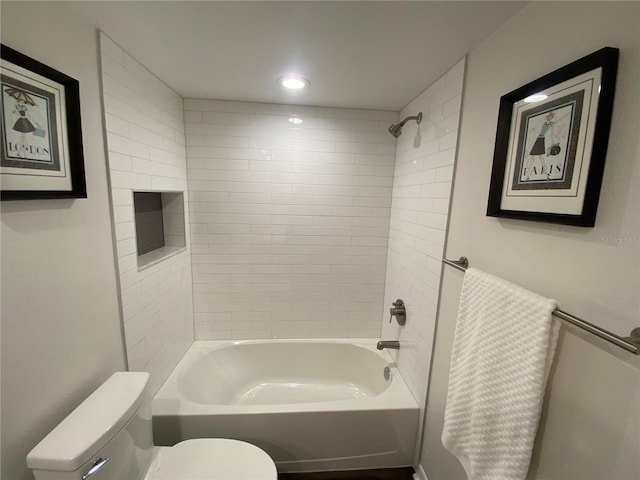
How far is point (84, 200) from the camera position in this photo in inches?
41.1

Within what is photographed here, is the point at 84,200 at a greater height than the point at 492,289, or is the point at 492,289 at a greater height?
the point at 84,200

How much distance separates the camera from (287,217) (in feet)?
7.10

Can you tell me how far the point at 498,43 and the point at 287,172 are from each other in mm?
1445

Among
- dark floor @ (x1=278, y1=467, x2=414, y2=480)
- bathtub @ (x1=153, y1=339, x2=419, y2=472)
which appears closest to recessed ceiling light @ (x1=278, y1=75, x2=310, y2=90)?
bathtub @ (x1=153, y1=339, x2=419, y2=472)

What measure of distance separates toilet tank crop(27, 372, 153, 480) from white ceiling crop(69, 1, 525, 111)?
145 cm

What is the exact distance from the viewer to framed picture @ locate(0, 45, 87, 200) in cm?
76

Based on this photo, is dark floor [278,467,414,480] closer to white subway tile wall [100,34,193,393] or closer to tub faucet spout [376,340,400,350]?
tub faucet spout [376,340,400,350]

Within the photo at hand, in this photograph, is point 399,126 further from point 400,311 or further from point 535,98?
point 400,311

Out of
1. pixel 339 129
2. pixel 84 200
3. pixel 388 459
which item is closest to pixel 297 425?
pixel 388 459

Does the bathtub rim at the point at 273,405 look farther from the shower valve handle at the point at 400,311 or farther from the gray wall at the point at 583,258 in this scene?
the gray wall at the point at 583,258

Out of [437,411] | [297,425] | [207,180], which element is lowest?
[297,425]

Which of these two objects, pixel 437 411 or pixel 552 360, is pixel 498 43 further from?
pixel 437 411

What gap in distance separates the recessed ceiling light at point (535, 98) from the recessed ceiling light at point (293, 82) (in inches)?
44.4

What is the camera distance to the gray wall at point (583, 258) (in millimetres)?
617
